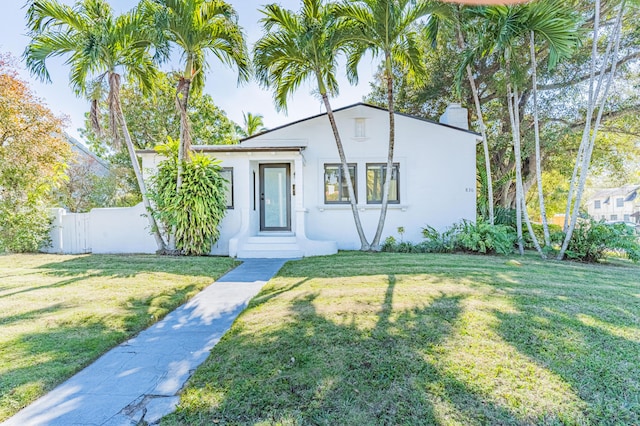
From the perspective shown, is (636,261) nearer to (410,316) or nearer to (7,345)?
(410,316)

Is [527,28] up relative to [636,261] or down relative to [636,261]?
up

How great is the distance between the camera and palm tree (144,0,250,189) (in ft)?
23.8

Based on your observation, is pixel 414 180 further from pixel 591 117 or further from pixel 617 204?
pixel 617 204

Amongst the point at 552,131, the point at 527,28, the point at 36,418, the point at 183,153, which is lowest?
the point at 36,418

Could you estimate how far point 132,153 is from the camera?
8.53 metres

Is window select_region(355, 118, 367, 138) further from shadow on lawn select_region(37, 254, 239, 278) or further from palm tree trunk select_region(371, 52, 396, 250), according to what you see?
shadow on lawn select_region(37, 254, 239, 278)

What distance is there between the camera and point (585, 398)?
2139mm

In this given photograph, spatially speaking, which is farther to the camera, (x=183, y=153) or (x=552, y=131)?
(x=552, y=131)

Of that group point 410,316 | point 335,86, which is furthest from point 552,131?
point 410,316

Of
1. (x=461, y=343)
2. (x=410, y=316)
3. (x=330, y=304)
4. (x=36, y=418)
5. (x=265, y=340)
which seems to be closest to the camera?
(x=36, y=418)

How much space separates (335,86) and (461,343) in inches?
321

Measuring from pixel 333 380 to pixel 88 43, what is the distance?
8.80 metres

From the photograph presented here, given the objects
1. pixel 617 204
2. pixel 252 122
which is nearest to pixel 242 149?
pixel 252 122

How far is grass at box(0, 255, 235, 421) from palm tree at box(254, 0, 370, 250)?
522 centimetres
